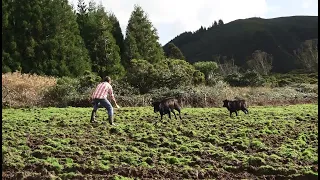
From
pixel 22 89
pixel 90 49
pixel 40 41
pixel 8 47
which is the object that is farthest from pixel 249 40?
pixel 22 89

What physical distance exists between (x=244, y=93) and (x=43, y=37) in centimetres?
1199

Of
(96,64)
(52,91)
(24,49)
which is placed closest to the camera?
(52,91)

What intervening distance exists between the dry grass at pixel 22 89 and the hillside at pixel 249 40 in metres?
54.9

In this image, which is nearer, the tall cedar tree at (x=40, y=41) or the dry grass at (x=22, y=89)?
the dry grass at (x=22, y=89)

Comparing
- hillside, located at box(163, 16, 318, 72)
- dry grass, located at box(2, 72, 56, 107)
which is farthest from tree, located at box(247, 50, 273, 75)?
dry grass, located at box(2, 72, 56, 107)

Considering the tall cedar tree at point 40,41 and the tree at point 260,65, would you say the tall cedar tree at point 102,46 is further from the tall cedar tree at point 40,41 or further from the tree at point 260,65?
the tree at point 260,65

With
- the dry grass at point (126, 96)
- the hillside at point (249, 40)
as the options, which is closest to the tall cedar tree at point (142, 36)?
the dry grass at point (126, 96)

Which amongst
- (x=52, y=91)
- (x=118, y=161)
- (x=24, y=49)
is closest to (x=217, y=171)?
(x=118, y=161)

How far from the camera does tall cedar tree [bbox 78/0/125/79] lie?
3047 cm

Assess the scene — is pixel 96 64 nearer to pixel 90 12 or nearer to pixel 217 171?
pixel 90 12

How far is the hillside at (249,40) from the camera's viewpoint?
8010 cm

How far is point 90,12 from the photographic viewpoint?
3425 centimetres

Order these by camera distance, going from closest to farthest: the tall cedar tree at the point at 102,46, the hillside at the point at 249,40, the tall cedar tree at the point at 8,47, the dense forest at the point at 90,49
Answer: the dense forest at the point at 90,49, the tall cedar tree at the point at 8,47, the tall cedar tree at the point at 102,46, the hillside at the point at 249,40

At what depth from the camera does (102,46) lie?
3084cm
